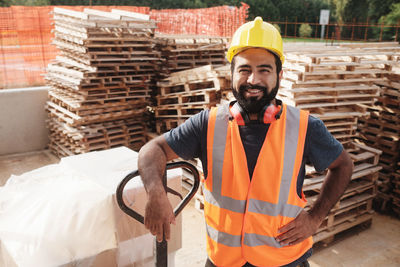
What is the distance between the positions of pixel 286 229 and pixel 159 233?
77 cm

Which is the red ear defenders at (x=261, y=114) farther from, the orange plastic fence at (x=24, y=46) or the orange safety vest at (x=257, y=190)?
the orange plastic fence at (x=24, y=46)

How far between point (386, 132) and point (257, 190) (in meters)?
5.14

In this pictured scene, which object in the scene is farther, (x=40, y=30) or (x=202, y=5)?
(x=202, y=5)

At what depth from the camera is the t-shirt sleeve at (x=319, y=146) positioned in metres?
2.12

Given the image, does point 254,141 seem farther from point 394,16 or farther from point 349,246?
point 394,16

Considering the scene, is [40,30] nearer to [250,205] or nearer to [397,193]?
[397,193]

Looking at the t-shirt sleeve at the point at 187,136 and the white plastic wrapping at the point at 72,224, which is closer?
the white plastic wrapping at the point at 72,224

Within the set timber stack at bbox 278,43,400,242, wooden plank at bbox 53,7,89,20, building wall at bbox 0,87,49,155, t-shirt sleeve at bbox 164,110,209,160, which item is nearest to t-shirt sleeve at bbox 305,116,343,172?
t-shirt sleeve at bbox 164,110,209,160

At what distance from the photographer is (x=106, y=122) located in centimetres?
767

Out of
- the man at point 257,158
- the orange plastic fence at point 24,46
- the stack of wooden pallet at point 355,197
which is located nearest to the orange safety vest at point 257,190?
the man at point 257,158

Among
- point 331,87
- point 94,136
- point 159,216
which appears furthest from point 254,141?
point 94,136

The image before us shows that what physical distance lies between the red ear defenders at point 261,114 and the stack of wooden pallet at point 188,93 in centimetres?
373

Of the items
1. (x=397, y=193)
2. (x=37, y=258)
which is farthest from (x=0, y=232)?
(x=397, y=193)

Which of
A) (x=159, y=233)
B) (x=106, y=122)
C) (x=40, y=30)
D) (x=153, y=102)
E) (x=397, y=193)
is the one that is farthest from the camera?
(x=40, y=30)
